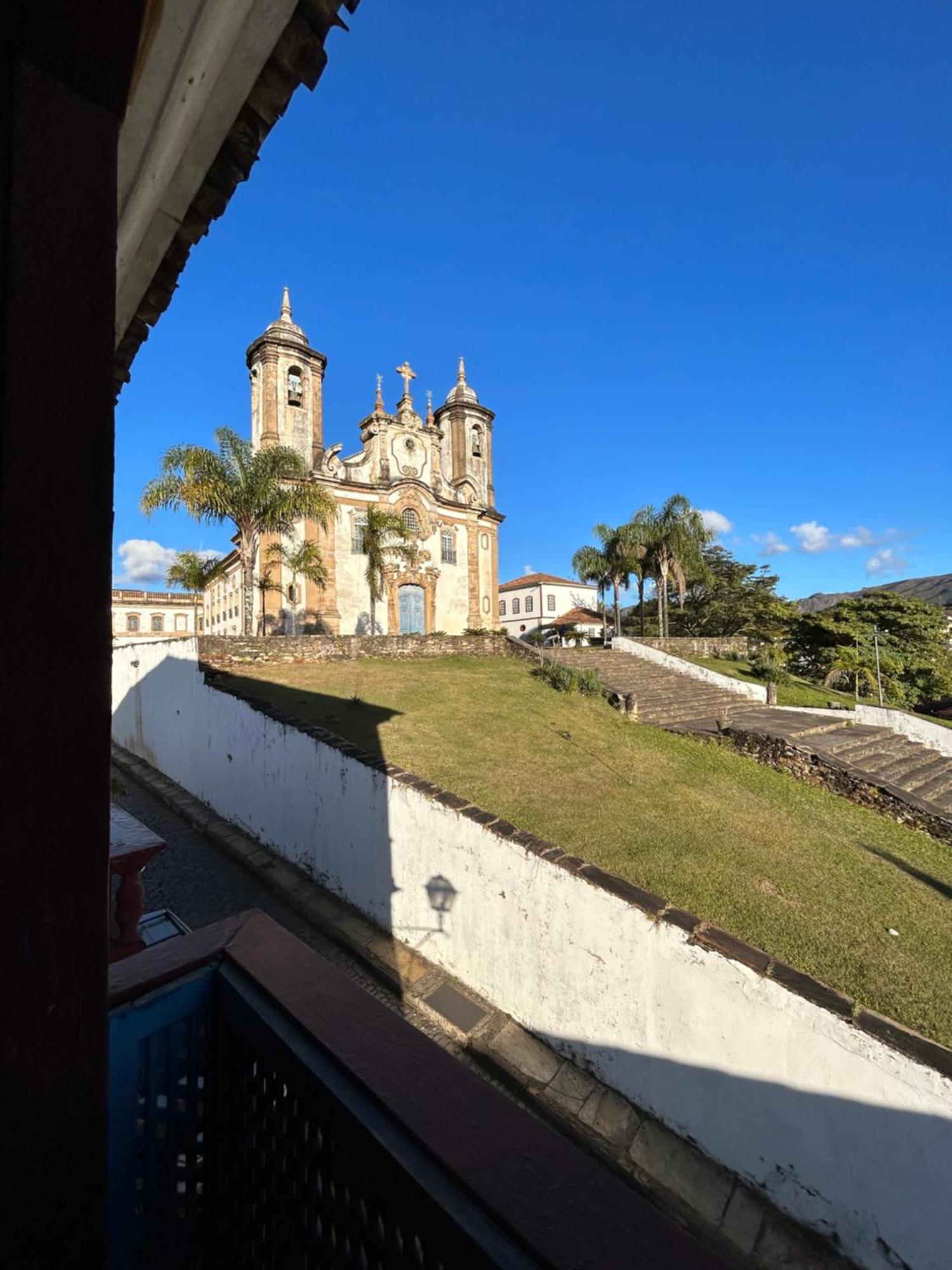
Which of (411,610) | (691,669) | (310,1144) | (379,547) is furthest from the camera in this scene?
(411,610)

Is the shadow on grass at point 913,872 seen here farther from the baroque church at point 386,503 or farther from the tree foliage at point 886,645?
the baroque church at point 386,503

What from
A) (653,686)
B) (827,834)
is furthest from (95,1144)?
(653,686)

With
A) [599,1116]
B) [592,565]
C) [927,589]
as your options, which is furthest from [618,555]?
[927,589]

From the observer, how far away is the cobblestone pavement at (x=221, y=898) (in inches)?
173

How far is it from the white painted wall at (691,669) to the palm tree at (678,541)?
530 centimetres

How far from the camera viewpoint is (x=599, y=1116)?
3561mm

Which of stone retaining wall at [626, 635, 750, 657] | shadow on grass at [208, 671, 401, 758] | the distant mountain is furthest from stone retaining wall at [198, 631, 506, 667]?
the distant mountain

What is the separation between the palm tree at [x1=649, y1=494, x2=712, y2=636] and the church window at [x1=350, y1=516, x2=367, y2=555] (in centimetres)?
1271

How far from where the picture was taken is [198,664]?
9.09 metres

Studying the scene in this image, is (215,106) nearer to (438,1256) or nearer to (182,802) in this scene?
(438,1256)

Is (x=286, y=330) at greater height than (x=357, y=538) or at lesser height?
greater

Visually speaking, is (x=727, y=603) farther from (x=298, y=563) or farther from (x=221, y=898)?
(x=221, y=898)


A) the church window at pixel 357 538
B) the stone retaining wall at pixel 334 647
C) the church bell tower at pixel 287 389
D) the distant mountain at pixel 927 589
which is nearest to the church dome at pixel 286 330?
the church bell tower at pixel 287 389

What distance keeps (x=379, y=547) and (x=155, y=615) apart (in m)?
31.8
